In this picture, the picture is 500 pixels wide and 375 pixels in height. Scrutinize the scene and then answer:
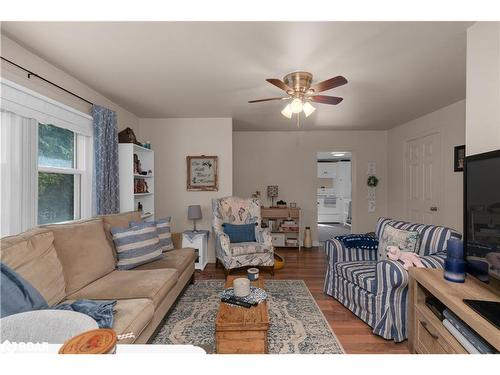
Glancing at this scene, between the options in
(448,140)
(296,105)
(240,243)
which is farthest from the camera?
(448,140)

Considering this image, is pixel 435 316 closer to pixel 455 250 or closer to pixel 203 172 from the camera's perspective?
pixel 455 250

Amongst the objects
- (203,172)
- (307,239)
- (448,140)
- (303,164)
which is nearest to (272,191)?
(303,164)

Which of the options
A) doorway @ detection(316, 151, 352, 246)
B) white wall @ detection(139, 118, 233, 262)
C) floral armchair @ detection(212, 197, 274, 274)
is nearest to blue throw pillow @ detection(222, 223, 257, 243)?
floral armchair @ detection(212, 197, 274, 274)

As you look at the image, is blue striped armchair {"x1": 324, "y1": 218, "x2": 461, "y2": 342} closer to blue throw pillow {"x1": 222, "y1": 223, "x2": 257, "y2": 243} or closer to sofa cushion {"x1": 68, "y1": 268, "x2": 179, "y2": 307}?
blue throw pillow {"x1": 222, "y1": 223, "x2": 257, "y2": 243}

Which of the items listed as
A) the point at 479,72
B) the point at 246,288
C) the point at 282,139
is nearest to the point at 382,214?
the point at 282,139

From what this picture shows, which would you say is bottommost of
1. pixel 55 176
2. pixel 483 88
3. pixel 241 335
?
pixel 241 335

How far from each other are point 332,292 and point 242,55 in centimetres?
243

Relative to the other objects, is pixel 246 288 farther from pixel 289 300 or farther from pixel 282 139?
pixel 282 139

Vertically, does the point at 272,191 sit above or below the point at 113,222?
above

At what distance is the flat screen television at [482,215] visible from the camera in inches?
47.5

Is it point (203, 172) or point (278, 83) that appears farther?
point (203, 172)

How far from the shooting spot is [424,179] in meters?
4.01

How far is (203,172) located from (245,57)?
88.0 inches

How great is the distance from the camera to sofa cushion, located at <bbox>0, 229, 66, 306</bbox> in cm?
134
